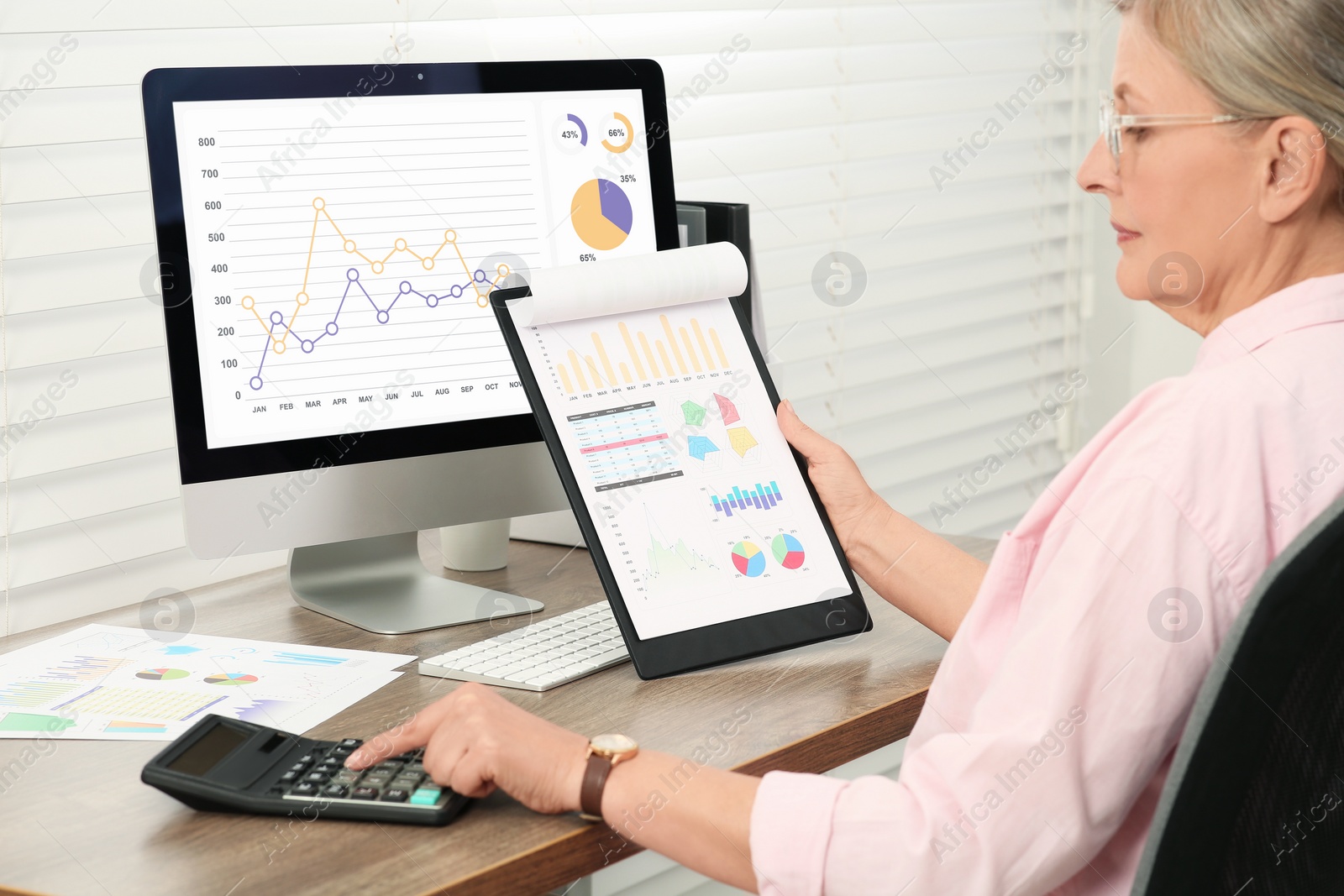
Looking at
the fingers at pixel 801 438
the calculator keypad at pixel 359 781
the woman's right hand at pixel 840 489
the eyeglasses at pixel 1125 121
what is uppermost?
the eyeglasses at pixel 1125 121

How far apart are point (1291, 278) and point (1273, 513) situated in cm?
21

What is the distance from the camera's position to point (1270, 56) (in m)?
0.80

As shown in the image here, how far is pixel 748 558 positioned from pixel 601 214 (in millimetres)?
426

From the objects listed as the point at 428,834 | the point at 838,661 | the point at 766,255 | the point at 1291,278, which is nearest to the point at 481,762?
the point at 428,834

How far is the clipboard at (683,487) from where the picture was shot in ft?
3.67

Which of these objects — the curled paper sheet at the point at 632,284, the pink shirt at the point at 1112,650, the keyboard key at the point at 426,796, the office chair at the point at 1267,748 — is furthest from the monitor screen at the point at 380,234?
the office chair at the point at 1267,748

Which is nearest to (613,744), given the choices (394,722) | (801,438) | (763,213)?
A: (394,722)

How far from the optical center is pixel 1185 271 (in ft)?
2.92

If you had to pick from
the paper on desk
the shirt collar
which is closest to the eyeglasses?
the shirt collar

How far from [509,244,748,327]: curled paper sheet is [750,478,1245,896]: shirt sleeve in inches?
20.7

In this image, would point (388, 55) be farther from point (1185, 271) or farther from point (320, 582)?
point (1185, 271)

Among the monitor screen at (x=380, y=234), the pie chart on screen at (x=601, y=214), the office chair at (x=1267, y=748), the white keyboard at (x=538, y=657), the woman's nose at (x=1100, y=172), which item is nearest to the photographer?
the office chair at (x=1267, y=748)

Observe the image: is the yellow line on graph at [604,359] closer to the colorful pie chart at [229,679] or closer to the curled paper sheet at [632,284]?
the curled paper sheet at [632,284]

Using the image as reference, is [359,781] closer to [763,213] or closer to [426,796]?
[426,796]
